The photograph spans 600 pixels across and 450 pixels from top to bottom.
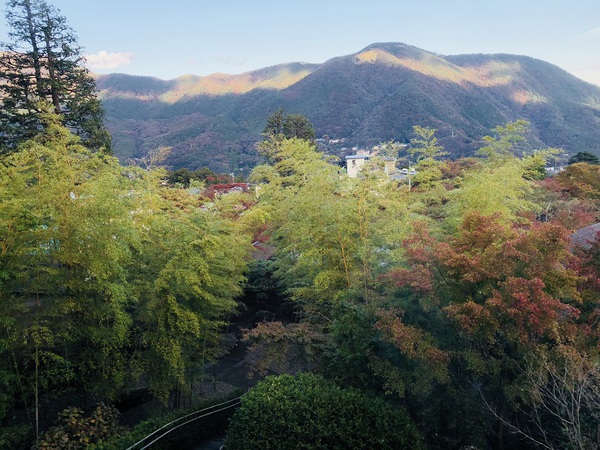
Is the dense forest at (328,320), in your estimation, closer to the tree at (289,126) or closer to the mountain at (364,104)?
the tree at (289,126)

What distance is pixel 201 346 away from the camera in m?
6.79

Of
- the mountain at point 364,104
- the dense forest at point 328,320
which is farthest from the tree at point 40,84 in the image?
the mountain at point 364,104

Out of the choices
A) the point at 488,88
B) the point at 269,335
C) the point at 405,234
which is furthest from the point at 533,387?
the point at 488,88

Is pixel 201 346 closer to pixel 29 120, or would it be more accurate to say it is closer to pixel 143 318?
pixel 143 318

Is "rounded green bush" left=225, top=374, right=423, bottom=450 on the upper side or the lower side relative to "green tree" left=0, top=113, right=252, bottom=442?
lower

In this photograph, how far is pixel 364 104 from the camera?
205ft

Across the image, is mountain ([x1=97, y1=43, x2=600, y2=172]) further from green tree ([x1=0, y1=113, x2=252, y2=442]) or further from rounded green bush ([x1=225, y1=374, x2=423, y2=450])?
rounded green bush ([x1=225, y1=374, x2=423, y2=450])

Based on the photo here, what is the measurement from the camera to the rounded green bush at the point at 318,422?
4.45 m

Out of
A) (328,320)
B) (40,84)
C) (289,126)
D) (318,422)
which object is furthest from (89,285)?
(289,126)

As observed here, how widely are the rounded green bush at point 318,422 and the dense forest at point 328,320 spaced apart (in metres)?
0.02

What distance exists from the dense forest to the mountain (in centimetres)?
3994

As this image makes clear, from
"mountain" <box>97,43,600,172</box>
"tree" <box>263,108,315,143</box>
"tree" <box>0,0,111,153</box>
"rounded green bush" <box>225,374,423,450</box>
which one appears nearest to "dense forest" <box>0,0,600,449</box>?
"rounded green bush" <box>225,374,423,450</box>

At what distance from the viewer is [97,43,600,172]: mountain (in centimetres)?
5047

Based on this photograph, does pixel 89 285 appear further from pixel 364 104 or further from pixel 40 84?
pixel 364 104
